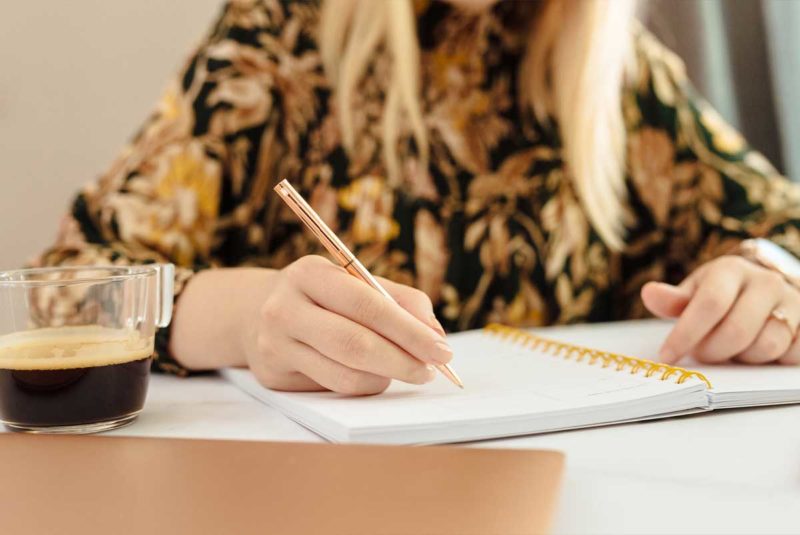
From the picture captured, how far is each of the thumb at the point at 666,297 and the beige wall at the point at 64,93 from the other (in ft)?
3.52

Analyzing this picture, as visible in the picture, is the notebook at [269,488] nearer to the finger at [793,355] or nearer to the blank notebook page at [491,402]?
the blank notebook page at [491,402]

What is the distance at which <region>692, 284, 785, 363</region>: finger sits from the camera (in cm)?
65

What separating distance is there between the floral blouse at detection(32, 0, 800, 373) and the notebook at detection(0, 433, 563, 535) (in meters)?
0.58

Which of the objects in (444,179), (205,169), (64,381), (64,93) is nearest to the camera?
(64,381)

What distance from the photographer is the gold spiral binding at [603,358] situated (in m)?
0.55

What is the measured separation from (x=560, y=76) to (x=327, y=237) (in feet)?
2.49

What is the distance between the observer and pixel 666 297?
70 centimetres

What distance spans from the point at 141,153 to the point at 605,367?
639 millimetres

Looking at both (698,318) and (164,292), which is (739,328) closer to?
(698,318)

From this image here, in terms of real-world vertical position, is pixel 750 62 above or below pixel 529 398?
above

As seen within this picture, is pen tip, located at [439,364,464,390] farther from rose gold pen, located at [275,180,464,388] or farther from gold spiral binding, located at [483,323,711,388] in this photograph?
gold spiral binding, located at [483,323,711,388]

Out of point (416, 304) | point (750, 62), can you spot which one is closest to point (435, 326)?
point (416, 304)

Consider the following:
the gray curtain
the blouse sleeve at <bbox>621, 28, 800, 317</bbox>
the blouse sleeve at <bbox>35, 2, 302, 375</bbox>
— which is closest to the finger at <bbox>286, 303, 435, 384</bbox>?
the blouse sleeve at <bbox>35, 2, 302, 375</bbox>

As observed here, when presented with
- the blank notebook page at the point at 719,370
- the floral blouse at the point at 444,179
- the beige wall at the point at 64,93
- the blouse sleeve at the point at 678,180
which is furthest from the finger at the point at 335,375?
the beige wall at the point at 64,93
